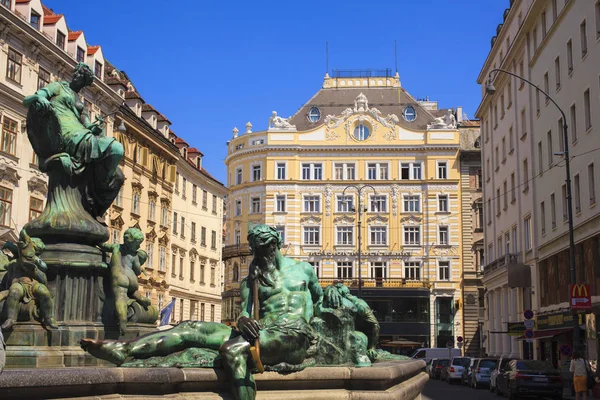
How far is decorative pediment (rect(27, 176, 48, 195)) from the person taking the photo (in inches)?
1289

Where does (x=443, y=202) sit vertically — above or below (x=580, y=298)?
above

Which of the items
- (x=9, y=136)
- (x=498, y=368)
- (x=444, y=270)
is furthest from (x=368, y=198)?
(x=498, y=368)

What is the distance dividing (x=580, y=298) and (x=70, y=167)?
17310 millimetres

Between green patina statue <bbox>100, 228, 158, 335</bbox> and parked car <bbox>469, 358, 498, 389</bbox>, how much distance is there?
Result: 24.6 metres

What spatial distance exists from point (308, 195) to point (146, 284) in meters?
26.1

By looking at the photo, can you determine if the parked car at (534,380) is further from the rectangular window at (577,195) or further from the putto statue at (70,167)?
A: the putto statue at (70,167)

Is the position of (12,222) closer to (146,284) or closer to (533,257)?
(146,284)

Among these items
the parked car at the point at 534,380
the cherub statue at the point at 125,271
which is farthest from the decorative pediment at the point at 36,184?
the cherub statue at the point at 125,271

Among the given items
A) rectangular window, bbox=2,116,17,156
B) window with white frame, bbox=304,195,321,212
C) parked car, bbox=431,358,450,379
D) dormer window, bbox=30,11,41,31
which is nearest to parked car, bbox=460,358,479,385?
parked car, bbox=431,358,450,379

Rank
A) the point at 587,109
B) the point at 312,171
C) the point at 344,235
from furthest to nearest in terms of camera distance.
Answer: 1. the point at 312,171
2. the point at 344,235
3. the point at 587,109

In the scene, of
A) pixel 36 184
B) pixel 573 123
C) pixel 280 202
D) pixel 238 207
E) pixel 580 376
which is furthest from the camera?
pixel 238 207

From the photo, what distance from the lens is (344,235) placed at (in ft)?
217

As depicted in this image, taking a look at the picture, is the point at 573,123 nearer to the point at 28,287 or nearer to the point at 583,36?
the point at 583,36

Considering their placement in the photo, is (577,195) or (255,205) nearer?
(577,195)
